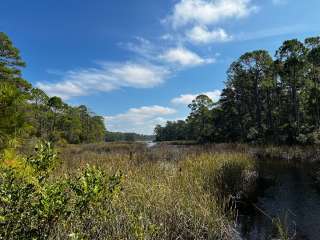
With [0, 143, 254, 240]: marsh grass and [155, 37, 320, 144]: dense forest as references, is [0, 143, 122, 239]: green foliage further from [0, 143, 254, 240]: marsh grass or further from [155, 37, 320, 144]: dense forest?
[155, 37, 320, 144]: dense forest

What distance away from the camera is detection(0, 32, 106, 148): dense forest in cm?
352

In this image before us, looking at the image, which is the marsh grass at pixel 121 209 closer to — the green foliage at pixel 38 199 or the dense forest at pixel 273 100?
the green foliage at pixel 38 199

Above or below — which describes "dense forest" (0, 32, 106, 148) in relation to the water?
above

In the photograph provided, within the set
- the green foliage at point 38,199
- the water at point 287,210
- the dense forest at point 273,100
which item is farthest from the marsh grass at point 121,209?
the dense forest at point 273,100

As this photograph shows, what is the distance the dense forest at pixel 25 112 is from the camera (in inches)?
139

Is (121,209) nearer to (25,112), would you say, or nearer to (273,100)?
(25,112)

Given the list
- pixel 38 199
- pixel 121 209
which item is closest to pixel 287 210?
pixel 121 209

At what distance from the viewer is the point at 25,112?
466 centimetres

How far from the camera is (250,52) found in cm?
3353

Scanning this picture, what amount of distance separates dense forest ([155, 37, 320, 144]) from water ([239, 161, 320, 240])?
41.1ft

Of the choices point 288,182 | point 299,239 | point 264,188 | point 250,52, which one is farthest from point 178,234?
point 250,52

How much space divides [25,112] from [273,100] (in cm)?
3602

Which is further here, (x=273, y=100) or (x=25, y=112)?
(x=273, y=100)

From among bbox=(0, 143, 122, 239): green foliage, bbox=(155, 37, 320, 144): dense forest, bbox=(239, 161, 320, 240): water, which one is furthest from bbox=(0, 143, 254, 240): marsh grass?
bbox=(155, 37, 320, 144): dense forest
